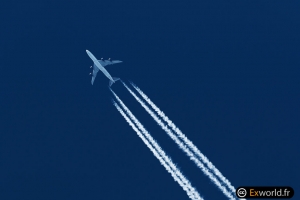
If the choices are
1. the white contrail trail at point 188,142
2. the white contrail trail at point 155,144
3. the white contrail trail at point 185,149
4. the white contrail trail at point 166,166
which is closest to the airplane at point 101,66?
the white contrail trail at point 155,144

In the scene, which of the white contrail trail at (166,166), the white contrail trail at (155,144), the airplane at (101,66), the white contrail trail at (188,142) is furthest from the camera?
the airplane at (101,66)

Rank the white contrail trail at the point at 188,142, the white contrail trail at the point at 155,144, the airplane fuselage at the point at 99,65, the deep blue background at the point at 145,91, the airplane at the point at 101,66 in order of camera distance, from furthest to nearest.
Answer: the airplane at the point at 101,66, the airplane fuselage at the point at 99,65, the deep blue background at the point at 145,91, the white contrail trail at the point at 155,144, the white contrail trail at the point at 188,142

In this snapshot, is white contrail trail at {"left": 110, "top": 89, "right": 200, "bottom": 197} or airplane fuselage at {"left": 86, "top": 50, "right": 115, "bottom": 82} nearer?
white contrail trail at {"left": 110, "top": 89, "right": 200, "bottom": 197}

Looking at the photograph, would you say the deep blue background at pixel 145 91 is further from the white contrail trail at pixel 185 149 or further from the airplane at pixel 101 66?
the airplane at pixel 101 66

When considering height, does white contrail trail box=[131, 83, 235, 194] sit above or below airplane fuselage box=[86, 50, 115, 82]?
below

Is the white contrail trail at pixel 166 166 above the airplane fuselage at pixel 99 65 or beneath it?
beneath

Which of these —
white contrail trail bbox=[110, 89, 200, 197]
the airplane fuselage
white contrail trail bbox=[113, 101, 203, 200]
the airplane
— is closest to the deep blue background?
white contrail trail bbox=[113, 101, 203, 200]

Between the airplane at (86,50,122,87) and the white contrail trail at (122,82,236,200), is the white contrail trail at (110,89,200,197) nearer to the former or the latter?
the white contrail trail at (122,82,236,200)

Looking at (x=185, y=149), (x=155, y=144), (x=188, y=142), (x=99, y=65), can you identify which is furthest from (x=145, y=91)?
(x=185, y=149)

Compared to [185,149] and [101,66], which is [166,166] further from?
[101,66]
